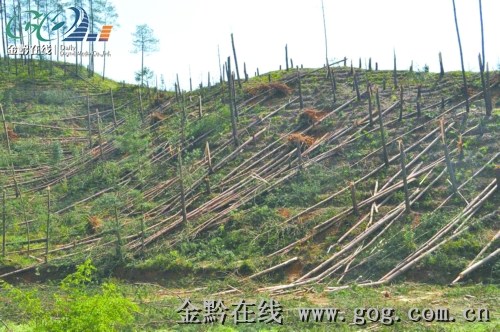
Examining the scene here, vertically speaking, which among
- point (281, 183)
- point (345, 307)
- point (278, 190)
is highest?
point (281, 183)

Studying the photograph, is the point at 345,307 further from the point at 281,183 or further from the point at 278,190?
the point at 281,183

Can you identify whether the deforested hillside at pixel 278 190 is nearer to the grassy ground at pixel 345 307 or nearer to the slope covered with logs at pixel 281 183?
the slope covered with logs at pixel 281 183

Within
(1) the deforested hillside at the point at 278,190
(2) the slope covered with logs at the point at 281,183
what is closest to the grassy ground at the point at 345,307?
(1) the deforested hillside at the point at 278,190

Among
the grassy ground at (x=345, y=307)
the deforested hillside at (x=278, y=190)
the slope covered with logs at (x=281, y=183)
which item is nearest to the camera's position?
the grassy ground at (x=345, y=307)

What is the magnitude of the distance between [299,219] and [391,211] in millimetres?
2281

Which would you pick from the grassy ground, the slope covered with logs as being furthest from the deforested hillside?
the grassy ground

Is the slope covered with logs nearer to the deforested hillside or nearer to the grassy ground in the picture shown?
the deforested hillside

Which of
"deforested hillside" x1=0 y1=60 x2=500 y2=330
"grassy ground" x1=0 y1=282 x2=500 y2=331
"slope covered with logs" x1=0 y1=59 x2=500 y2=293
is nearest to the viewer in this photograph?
"grassy ground" x1=0 y1=282 x2=500 y2=331

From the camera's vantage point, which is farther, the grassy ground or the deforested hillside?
the deforested hillside

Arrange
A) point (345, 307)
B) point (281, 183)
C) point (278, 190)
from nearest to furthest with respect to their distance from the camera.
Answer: point (345, 307) < point (278, 190) < point (281, 183)

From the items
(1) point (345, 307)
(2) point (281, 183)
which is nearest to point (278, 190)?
(2) point (281, 183)

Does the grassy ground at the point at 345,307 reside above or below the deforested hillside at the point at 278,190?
below

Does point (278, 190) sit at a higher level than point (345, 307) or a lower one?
higher

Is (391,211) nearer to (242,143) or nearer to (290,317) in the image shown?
(290,317)
